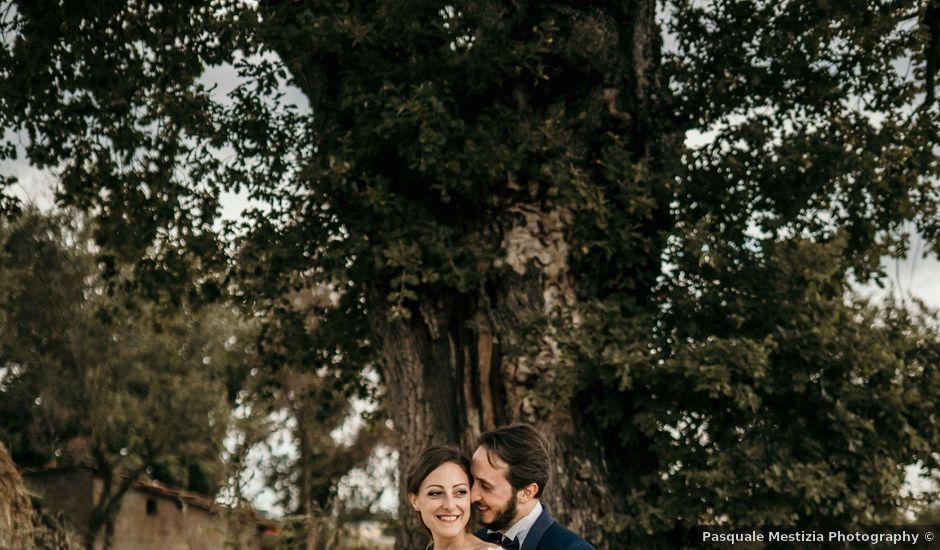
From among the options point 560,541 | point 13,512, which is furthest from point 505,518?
point 13,512

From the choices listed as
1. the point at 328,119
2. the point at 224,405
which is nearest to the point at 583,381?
the point at 328,119

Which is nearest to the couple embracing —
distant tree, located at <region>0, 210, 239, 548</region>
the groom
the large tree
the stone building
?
the groom

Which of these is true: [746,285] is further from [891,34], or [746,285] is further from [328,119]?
[328,119]

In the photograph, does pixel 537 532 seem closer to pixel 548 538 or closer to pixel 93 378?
→ pixel 548 538

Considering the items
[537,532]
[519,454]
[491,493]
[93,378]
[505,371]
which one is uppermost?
[93,378]

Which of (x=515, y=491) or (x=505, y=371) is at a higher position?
(x=505, y=371)

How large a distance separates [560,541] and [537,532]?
0.11 meters

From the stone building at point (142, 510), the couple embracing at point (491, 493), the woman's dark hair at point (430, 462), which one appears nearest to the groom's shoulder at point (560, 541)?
the couple embracing at point (491, 493)

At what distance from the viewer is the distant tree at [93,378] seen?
125ft

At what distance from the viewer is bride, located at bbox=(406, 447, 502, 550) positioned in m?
4.74

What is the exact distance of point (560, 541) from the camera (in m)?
5.26

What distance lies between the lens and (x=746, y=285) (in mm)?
12602

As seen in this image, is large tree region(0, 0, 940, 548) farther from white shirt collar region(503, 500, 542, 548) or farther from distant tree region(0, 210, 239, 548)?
distant tree region(0, 210, 239, 548)

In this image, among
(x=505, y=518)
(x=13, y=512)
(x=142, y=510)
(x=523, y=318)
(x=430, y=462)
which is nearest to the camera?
(x=430, y=462)
